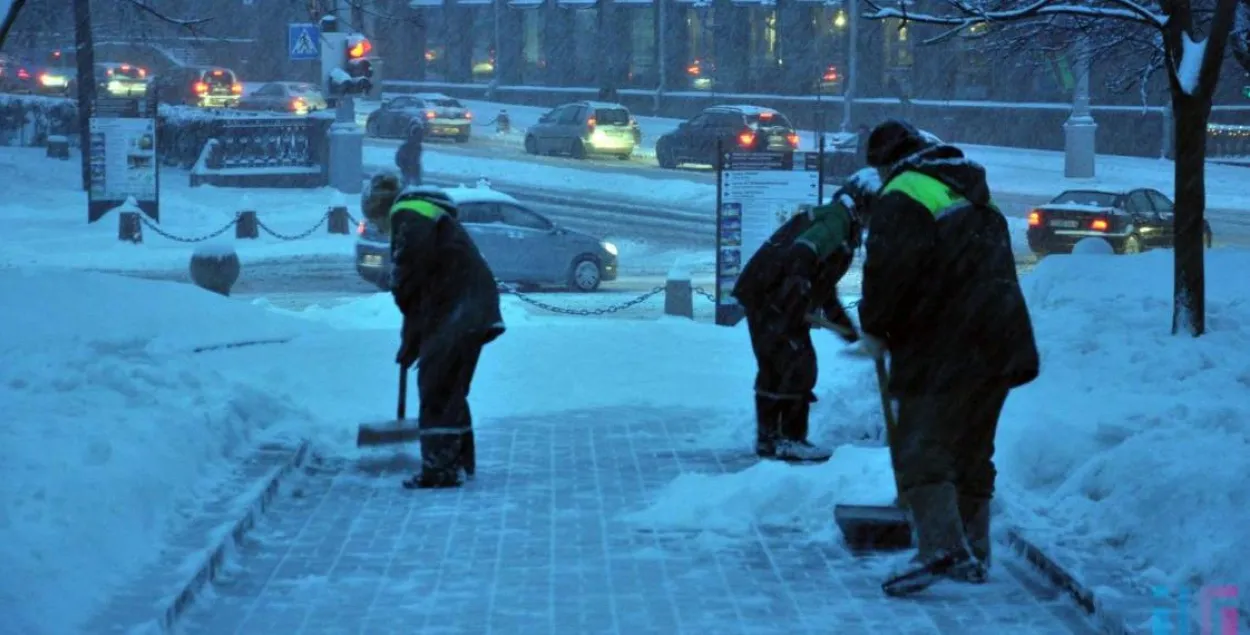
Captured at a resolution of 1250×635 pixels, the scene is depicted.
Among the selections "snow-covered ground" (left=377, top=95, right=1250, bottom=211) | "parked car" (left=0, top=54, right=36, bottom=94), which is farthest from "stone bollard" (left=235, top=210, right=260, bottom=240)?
"parked car" (left=0, top=54, right=36, bottom=94)

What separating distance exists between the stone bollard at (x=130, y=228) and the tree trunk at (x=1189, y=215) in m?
19.1

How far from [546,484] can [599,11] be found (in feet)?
162

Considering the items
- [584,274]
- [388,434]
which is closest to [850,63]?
[584,274]

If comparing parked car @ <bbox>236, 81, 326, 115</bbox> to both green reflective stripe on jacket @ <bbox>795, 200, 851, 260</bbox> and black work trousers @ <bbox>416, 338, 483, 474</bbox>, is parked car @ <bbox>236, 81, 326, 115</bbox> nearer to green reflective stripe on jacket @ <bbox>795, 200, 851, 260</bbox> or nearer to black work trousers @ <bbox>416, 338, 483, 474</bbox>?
green reflective stripe on jacket @ <bbox>795, 200, 851, 260</bbox>

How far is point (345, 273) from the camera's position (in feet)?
82.9

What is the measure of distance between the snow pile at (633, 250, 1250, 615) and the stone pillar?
49004mm

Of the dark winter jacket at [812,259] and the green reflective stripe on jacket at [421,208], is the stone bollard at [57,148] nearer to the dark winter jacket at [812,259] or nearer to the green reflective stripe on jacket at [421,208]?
the green reflective stripe on jacket at [421,208]

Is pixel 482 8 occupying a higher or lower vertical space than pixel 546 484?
higher

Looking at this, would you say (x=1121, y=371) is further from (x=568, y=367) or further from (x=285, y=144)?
(x=285, y=144)

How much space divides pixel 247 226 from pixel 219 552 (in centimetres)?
2171

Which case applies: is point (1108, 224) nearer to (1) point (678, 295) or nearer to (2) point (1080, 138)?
(1) point (678, 295)

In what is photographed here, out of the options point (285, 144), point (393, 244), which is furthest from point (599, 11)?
point (393, 244)

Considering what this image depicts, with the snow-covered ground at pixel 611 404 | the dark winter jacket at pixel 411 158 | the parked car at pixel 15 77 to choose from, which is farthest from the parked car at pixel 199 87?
the snow-covered ground at pixel 611 404

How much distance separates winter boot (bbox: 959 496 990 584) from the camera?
6.85m
